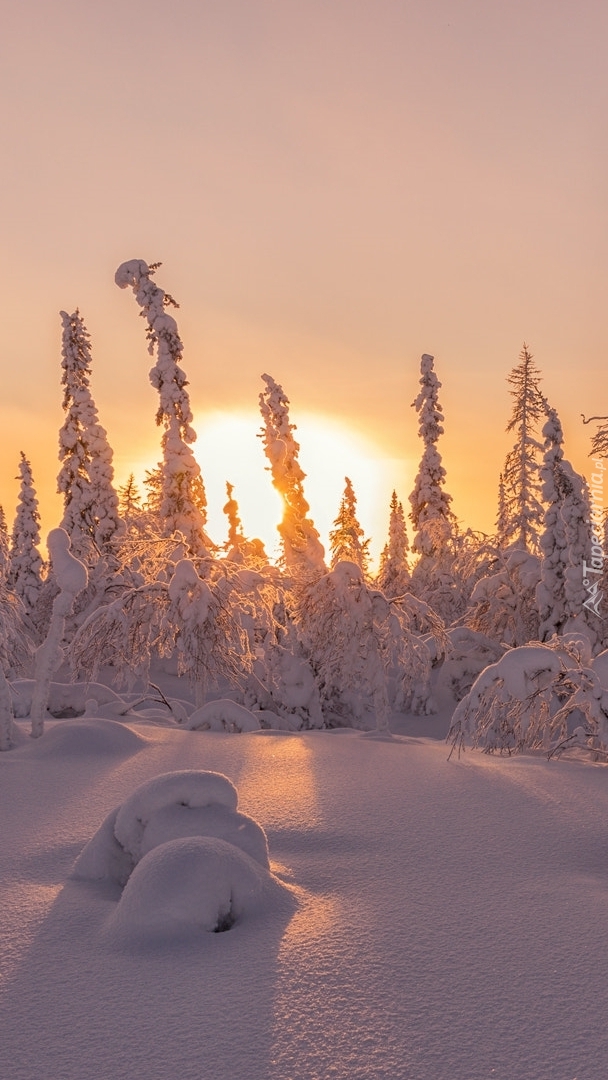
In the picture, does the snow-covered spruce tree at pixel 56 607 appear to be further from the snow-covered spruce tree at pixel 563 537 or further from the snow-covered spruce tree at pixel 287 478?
the snow-covered spruce tree at pixel 287 478

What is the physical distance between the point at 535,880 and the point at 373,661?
35.9 ft

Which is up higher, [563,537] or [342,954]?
[563,537]

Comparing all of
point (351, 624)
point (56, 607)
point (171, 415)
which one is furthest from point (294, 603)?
point (171, 415)

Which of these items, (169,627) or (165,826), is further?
(169,627)

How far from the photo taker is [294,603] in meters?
17.0

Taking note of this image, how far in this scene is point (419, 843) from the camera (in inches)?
199

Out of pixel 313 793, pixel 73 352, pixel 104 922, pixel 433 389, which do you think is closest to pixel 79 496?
pixel 73 352

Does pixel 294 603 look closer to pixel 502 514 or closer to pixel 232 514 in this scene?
pixel 502 514

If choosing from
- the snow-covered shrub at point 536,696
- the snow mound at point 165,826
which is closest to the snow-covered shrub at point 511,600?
the snow-covered shrub at point 536,696

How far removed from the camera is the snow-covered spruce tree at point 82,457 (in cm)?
2978

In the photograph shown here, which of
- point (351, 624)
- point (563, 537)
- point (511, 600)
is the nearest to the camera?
point (351, 624)

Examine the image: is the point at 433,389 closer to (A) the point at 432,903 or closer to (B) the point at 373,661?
(B) the point at 373,661

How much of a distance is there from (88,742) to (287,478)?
22.2 meters

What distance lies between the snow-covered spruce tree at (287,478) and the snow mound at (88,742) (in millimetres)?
20943
